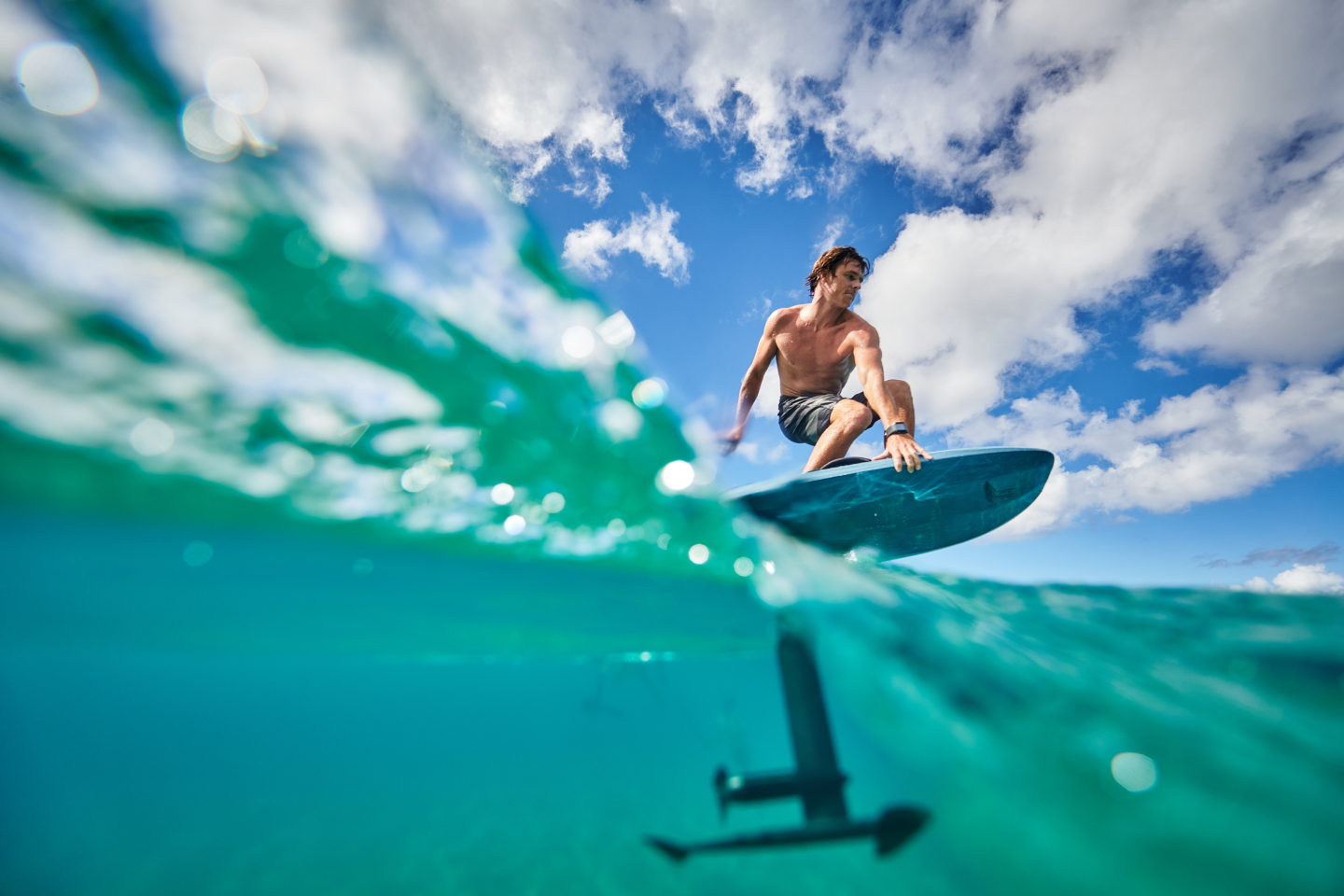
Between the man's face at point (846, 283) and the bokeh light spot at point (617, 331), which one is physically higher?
the man's face at point (846, 283)

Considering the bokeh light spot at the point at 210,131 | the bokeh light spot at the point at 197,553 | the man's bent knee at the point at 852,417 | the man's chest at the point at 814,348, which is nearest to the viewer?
the bokeh light spot at the point at 210,131

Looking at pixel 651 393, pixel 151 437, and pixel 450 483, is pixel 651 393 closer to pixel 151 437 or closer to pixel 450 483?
pixel 450 483

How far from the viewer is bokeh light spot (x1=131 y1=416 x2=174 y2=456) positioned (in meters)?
3.16

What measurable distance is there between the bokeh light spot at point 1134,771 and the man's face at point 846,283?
136 inches

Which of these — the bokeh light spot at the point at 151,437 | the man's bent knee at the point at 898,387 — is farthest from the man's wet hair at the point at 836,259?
the bokeh light spot at the point at 151,437

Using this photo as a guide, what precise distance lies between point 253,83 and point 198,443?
2597 millimetres

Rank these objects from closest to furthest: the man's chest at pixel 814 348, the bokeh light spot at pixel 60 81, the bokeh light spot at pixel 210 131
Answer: the bokeh light spot at pixel 60 81, the bokeh light spot at pixel 210 131, the man's chest at pixel 814 348

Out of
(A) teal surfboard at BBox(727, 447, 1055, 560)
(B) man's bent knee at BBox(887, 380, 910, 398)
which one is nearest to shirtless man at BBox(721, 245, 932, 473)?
(B) man's bent knee at BBox(887, 380, 910, 398)

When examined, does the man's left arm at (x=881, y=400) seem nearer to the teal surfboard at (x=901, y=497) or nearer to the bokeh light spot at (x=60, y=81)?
the teal surfboard at (x=901, y=497)

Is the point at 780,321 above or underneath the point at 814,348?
above

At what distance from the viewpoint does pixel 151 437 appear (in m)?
3.29

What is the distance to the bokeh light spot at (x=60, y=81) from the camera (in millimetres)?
1721

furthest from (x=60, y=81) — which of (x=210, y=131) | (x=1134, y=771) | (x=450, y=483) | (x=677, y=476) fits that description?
(x=1134, y=771)

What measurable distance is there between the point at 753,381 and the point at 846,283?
127 centimetres
